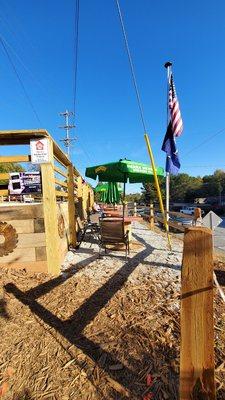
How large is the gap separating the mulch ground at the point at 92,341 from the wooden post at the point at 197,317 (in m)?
0.52

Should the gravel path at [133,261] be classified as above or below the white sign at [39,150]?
below

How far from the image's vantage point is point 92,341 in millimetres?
3000

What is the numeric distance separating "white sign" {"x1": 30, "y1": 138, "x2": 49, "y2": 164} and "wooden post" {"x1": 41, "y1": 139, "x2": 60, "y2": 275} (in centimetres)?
9

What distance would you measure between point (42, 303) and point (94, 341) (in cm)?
116

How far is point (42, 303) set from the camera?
389cm

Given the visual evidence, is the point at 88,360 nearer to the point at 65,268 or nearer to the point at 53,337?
the point at 53,337

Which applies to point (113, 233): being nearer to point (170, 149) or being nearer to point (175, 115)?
point (170, 149)

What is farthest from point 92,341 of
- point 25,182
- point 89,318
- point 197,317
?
point 25,182

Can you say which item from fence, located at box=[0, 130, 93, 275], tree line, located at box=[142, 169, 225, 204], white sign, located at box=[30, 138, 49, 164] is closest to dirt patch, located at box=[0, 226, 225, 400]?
fence, located at box=[0, 130, 93, 275]

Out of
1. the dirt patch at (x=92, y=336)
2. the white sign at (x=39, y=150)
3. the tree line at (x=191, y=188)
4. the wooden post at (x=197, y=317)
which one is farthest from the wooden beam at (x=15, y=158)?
the tree line at (x=191, y=188)

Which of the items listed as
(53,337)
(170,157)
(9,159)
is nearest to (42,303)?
(53,337)

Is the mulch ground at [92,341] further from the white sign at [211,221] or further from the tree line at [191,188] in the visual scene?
the tree line at [191,188]

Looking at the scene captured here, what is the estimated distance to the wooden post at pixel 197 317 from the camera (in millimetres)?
1874

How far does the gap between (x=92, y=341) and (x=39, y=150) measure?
3266 mm
